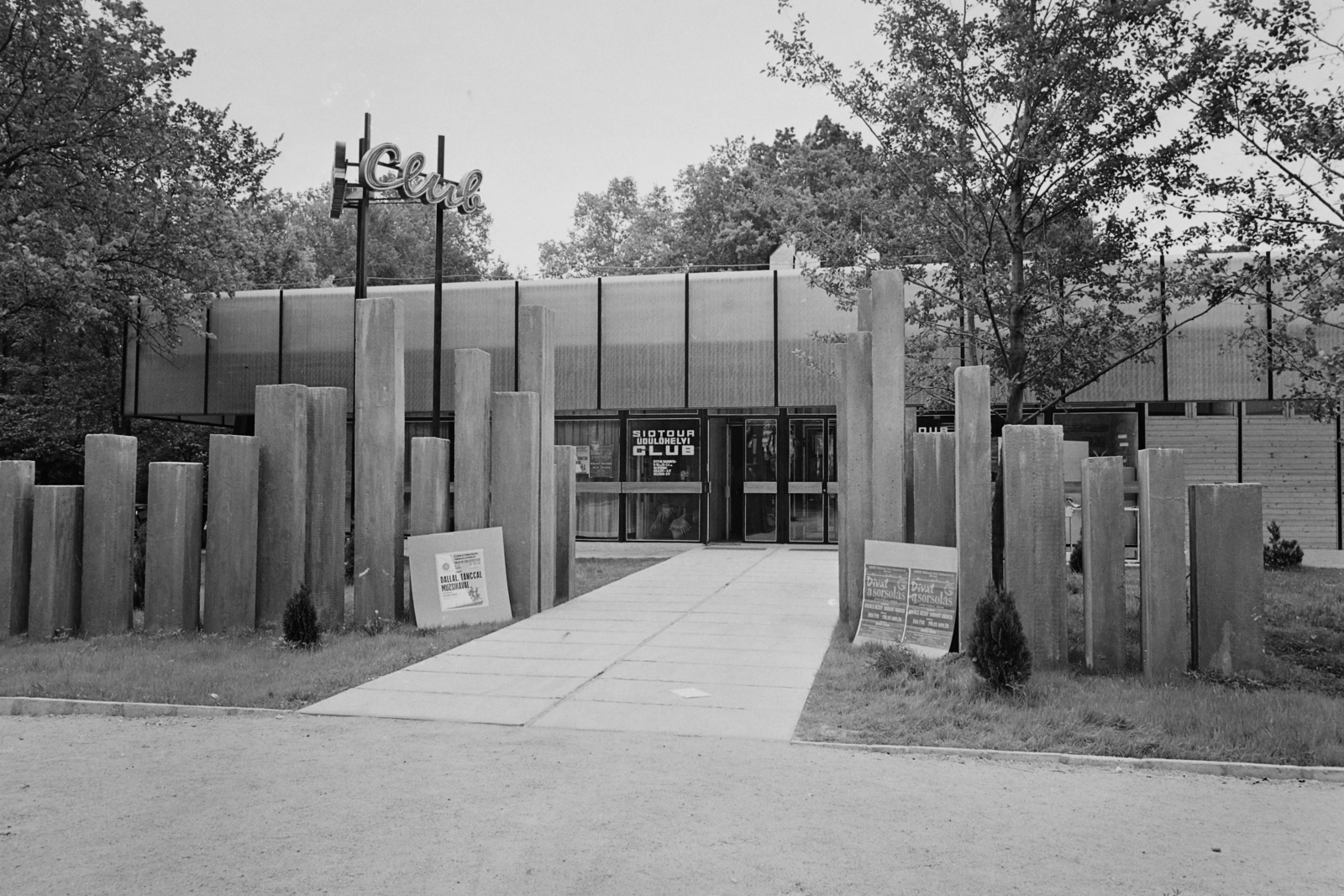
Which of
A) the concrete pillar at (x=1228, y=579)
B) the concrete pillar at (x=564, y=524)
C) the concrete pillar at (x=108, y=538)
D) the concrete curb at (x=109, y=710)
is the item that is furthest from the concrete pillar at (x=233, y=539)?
the concrete pillar at (x=1228, y=579)

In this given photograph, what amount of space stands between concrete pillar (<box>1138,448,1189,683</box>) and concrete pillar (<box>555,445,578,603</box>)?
7.44 m

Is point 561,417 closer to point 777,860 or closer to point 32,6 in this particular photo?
point 32,6

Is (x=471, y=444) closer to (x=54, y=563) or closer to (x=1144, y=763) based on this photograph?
(x=54, y=563)

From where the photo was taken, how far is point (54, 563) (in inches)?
434

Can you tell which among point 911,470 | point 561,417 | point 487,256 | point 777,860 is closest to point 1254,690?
point 911,470

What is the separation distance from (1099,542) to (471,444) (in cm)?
687

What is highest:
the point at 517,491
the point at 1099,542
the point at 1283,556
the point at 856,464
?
the point at 856,464

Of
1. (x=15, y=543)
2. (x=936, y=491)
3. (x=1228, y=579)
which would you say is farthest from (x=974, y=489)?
(x=15, y=543)

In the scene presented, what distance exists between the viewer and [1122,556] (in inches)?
349

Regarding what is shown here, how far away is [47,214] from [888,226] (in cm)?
1680

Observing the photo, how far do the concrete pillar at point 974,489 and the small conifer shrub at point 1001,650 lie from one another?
1.34 metres

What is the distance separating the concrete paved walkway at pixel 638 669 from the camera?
7.55m

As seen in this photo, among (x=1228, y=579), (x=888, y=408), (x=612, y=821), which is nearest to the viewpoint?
(x=612, y=821)

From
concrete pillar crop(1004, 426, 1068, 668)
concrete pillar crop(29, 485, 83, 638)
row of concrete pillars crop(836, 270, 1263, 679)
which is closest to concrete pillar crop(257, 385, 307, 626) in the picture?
concrete pillar crop(29, 485, 83, 638)
